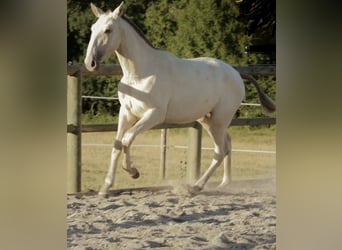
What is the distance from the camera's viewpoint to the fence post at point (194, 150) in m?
3.49

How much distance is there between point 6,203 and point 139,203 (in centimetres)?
188

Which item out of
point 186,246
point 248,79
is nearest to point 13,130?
point 186,246

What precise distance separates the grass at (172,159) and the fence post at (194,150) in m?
0.03

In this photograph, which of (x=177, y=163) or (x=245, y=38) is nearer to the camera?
(x=245, y=38)

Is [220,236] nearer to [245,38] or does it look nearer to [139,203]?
[139,203]

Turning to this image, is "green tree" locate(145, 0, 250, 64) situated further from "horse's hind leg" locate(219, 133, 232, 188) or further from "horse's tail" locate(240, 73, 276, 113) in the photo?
"horse's hind leg" locate(219, 133, 232, 188)

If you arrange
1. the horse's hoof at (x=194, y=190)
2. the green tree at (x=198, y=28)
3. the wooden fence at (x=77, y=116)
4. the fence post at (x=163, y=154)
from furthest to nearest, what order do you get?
the fence post at (x=163, y=154) → the horse's hoof at (x=194, y=190) → the wooden fence at (x=77, y=116) → the green tree at (x=198, y=28)

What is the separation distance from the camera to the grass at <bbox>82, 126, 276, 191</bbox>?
3199mm

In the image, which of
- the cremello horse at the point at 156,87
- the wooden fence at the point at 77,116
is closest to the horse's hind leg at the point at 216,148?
the cremello horse at the point at 156,87

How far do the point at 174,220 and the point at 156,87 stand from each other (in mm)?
555

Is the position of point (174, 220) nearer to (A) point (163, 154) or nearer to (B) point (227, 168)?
(B) point (227, 168)

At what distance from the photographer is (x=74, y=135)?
124 inches

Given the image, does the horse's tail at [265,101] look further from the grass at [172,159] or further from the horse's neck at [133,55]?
the horse's neck at [133,55]

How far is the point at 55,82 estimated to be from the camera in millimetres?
1123
